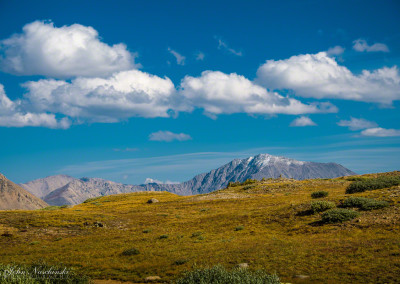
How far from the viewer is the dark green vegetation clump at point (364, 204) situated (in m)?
28.2

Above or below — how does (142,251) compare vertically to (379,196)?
below

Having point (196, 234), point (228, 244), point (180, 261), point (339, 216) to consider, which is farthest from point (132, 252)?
point (339, 216)

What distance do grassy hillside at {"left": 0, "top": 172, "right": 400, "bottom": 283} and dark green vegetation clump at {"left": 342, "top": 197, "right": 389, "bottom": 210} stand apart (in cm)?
29

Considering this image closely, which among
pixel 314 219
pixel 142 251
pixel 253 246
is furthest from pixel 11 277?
pixel 314 219

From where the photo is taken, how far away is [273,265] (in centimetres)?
1920

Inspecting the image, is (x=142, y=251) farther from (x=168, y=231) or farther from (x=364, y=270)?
(x=364, y=270)

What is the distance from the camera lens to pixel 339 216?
2734 centimetres

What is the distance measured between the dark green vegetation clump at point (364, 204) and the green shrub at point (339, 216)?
83.2 inches

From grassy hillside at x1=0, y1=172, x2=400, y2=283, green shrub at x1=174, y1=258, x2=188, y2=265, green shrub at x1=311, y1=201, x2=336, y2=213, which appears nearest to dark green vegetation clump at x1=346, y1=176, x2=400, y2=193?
grassy hillside at x1=0, y1=172, x2=400, y2=283

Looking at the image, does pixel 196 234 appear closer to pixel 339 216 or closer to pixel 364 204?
pixel 339 216

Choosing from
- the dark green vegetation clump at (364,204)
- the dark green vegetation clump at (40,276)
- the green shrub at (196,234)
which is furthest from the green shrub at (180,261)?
the dark green vegetation clump at (364,204)

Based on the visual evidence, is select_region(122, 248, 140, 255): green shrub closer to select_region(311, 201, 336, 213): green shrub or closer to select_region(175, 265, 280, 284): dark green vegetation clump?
select_region(175, 265, 280, 284): dark green vegetation clump

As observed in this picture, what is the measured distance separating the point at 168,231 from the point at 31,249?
1364cm

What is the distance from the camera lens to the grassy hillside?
18422 millimetres
